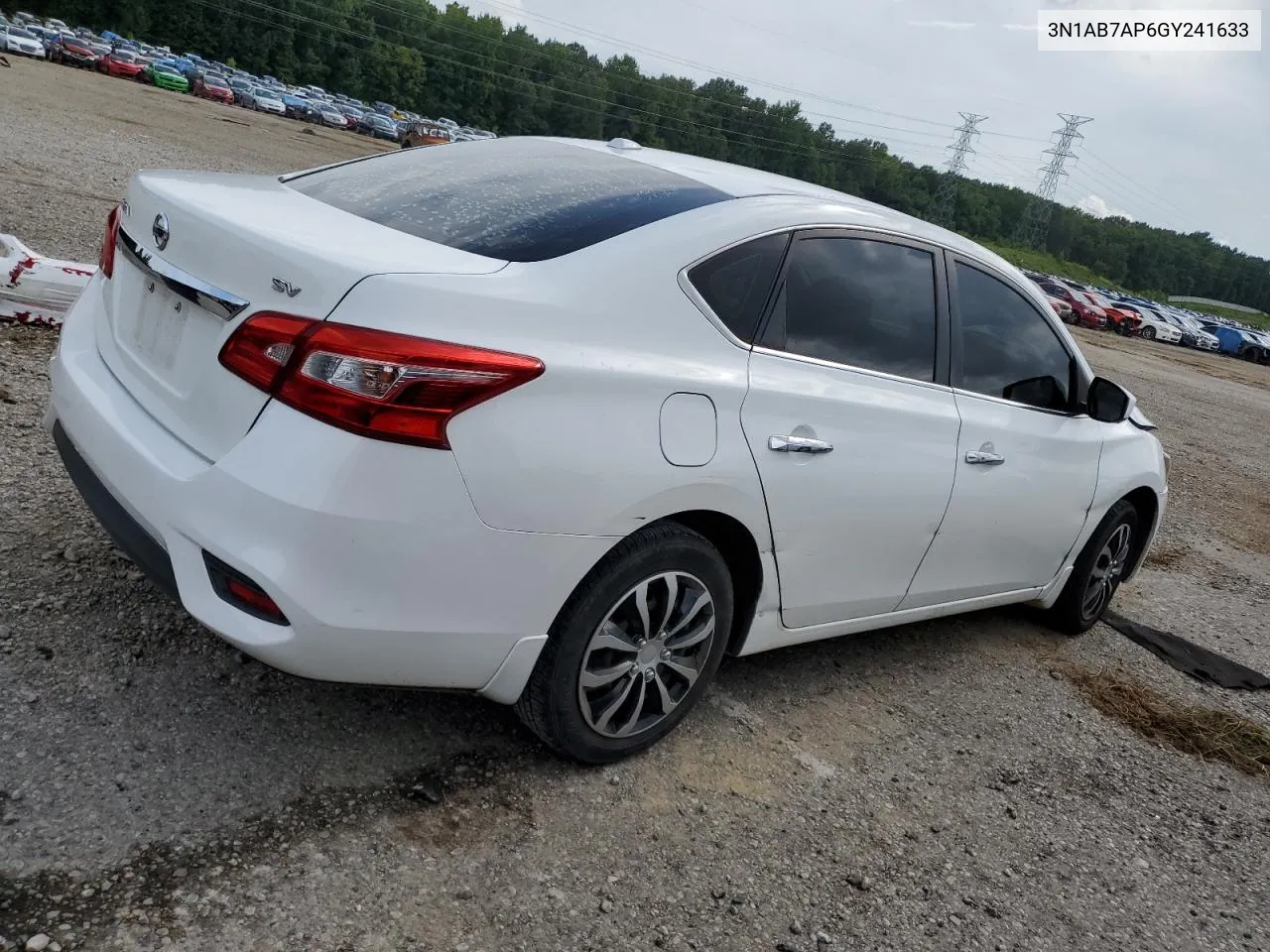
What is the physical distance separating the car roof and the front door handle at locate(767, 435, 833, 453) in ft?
2.43

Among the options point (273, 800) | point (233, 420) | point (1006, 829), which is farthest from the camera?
point (1006, 829)

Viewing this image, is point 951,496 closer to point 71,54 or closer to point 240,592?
point 240,592

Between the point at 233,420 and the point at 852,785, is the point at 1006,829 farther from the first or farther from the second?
the point at 233,420

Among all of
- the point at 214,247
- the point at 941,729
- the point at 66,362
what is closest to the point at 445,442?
the point at 214,247

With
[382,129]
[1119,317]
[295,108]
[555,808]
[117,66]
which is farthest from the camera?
[382,129]

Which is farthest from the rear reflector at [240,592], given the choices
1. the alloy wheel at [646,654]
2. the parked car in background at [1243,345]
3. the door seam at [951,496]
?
the parked car in background at [1243,345]

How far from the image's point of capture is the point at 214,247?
257 centimetres

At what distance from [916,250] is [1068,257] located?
5422 inches

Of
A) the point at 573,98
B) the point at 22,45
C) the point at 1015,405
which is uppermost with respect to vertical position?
the point at 573,98

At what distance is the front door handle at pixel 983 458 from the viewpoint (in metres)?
3.75

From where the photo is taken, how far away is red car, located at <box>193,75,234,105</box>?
55906mm

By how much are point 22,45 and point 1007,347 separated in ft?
180

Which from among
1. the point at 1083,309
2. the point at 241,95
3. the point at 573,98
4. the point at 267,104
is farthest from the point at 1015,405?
the point at 573,98

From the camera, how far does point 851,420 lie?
3.24 m
